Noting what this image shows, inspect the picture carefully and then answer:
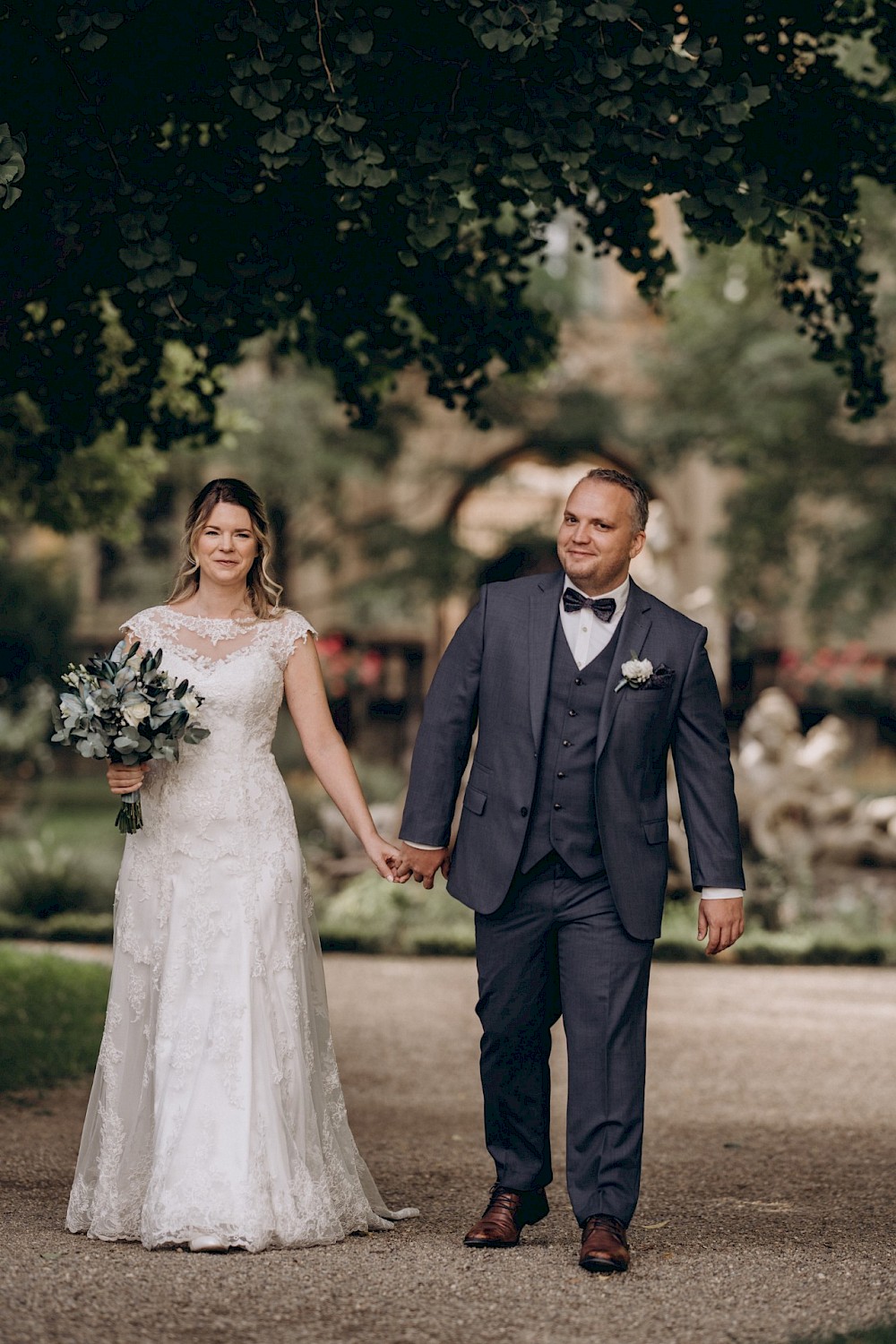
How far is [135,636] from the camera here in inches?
211

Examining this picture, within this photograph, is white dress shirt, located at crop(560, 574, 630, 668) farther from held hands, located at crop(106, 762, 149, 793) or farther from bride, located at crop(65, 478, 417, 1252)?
A: held hands, located at crop(106, 762, 149, 793)

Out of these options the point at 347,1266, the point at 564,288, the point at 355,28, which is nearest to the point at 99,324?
the point at 355,28

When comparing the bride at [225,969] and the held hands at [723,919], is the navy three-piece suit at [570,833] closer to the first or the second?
the held hands at [723,919]

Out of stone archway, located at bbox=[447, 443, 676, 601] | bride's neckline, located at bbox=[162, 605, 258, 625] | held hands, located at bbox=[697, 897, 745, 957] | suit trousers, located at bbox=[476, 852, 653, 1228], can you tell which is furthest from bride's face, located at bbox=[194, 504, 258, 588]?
stone archway, located at bbox=[447, 443, 676, 601]

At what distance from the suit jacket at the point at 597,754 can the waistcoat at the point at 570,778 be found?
5 cm

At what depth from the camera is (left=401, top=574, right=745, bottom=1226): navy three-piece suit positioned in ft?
16.1

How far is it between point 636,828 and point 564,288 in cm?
2139

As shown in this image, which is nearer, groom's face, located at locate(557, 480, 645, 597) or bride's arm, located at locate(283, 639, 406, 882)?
groom's face, located at locate(557, 480, 645, 597)

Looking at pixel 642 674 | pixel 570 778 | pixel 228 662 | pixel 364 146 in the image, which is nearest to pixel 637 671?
pixel 642 674

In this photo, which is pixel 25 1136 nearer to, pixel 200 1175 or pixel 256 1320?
pixel 200 1175

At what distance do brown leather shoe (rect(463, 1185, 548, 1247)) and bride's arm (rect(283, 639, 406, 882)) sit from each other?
44.0 inches

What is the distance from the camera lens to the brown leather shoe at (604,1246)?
4699mm

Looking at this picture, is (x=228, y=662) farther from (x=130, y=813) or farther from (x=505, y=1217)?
(x=505, y=1217)

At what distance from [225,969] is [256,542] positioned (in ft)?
4.37
